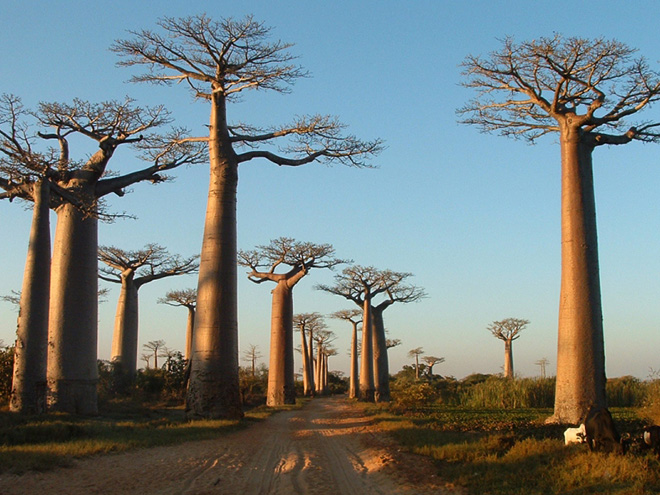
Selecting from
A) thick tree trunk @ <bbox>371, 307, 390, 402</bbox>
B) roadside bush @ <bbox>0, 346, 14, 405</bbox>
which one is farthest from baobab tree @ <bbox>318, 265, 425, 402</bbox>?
roadside bush @ <bbox>0, 346, 14, 405</bbox>

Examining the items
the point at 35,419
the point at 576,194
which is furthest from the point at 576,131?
the point at 35,419

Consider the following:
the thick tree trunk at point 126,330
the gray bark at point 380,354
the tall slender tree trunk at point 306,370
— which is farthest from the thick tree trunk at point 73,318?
the tall slender tree trunk at point 306,370

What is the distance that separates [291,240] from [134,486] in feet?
58.7

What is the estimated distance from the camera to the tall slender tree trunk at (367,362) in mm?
27500

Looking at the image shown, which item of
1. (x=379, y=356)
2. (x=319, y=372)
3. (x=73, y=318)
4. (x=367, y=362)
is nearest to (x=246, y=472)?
(x=73, y=318)

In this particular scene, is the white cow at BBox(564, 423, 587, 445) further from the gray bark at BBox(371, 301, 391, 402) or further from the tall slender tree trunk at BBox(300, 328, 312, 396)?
the tall slender tree trunk at BBox(300, 328, 312, 396)

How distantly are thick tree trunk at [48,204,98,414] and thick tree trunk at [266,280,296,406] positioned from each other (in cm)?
999

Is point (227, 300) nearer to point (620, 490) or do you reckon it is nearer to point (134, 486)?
point (134, 486)

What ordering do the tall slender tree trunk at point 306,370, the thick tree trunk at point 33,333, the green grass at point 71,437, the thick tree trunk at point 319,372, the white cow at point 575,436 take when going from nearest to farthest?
the green grass at point 71,437, the white cow at point 575,436, the thick tree trunk at point 33,333, the tall slender tree trunk at point 306,370, the thick tree trunk at point 319,372

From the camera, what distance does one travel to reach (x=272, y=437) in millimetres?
9742

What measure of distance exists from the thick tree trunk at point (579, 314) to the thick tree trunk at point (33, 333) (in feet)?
28.6

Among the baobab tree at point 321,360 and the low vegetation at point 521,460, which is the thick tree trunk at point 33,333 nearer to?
the low vegetation at point 521,460

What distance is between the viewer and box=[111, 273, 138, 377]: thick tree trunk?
23.2 m

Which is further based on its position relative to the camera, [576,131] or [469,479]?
[576,131]
